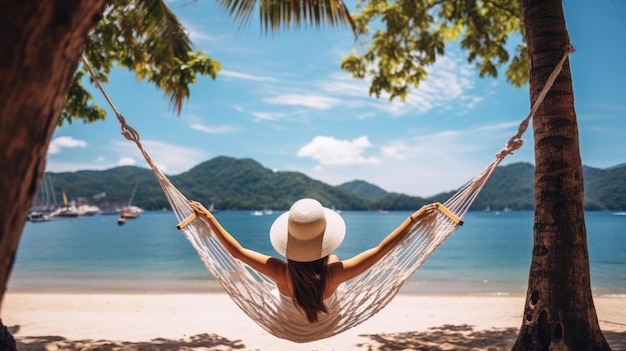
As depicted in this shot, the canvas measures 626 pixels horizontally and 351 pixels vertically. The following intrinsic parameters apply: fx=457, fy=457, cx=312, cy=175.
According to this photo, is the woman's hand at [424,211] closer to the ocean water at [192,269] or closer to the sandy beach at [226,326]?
the sandy beach at [226,326]

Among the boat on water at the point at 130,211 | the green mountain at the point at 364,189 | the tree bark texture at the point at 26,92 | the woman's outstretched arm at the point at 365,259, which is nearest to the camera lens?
the tree bark texture at the point at 26,92

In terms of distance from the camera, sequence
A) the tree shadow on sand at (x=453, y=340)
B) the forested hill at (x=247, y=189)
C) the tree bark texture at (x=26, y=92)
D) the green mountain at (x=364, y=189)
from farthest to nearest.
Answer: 1. the green mountain at (x=364, y=189)
2. the forested hill at (x=247, y=189)
3. the tree shadow on sand at (x=453, y=340)
4. the tree bark texture at (x=26, y=92)

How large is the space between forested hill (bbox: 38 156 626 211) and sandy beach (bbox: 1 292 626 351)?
35817 millimetres

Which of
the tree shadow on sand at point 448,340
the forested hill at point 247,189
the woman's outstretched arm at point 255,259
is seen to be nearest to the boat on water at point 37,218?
the forested hill at point 247,189

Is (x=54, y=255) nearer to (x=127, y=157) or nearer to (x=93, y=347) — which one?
(x=93, y=347)

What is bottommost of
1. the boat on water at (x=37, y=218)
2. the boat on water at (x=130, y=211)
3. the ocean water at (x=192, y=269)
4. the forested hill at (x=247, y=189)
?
the ocean water at (x=192, y=269)

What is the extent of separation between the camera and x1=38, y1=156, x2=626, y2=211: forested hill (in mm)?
44938

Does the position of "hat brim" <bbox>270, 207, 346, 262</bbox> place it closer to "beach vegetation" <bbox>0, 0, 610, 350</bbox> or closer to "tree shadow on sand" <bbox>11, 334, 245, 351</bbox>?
"beach vegetation" <bbox>0, 0, 610, 350</bbox>

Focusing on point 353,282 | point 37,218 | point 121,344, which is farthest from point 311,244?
point 37,218

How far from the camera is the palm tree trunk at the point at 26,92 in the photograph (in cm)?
61

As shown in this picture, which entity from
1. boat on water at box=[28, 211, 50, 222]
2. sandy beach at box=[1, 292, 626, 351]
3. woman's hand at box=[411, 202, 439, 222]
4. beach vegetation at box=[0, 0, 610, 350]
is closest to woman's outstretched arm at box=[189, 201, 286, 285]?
woman's hand at box=[411, 202, 439, 222]

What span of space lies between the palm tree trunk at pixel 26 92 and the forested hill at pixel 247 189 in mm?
40246

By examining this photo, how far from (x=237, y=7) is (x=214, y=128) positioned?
64746 millimetres

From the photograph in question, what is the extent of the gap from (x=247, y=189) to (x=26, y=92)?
49.1 m
